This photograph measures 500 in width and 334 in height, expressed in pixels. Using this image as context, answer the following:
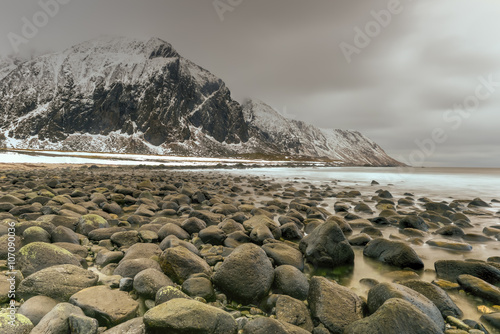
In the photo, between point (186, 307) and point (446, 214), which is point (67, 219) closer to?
point (186, 307)

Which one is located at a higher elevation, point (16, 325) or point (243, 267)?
point (243, 267)

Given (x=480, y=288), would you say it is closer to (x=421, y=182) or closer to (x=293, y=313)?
(x=293, y=313)

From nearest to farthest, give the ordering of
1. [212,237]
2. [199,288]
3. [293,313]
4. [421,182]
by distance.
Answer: [293,313]
[199,288]
[212,237]
[421,182]

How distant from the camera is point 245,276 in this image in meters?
3.73

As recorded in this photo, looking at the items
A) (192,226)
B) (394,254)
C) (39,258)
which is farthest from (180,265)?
(394,254)

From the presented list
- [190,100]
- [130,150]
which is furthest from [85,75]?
[130,150]

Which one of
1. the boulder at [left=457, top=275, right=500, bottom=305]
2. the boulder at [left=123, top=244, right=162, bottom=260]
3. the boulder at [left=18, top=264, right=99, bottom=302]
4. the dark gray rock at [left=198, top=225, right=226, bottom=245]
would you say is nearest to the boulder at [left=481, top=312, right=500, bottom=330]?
the boulder at [left=457, top=275, right=500, bottom=305]

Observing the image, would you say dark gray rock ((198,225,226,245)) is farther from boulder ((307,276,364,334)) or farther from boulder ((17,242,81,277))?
boulder ((307,276,364,334))

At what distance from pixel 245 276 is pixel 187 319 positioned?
121 centimetres

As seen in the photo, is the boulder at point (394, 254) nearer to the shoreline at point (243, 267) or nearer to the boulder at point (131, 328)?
the shoreline at point (243, 267)

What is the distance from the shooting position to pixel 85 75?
171m

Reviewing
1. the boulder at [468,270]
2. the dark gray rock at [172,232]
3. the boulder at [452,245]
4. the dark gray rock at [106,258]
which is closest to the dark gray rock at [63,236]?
the dark gray rock at [106,258]

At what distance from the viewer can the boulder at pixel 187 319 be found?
2.62 m

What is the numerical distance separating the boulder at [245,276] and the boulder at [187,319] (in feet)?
2.50
